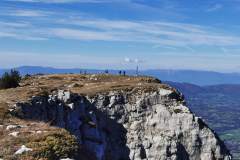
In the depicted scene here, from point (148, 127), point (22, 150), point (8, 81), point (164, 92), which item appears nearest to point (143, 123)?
point (148, 127)

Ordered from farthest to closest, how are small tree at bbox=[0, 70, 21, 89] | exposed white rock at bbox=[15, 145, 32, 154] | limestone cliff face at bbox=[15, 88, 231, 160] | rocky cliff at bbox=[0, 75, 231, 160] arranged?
limestone cliff face at bbox=[15, 88, 231, 160] < rocky cliff at bbox=[0, 75, 231, 160] < small tree at bbox=[0, 70, 21, 89] < exposed white rock at bbox=[15, 145, 32, 154]

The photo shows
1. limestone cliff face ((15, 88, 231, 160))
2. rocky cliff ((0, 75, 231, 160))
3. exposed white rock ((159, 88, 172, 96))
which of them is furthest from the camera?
exposed white rock ((159, 88, 172, 96))

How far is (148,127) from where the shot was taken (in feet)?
290

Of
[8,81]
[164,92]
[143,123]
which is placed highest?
[8,81]

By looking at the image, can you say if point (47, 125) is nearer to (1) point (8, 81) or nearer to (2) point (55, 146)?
(2) point (55, 146)

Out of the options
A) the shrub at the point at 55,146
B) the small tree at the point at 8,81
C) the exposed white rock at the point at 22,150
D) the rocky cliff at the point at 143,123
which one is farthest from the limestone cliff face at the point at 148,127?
the exposed white rock at the point at 22,150

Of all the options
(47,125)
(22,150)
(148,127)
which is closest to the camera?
(22,150)

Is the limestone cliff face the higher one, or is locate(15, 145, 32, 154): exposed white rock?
locate(15, 145, 32, 154): exposed white rock

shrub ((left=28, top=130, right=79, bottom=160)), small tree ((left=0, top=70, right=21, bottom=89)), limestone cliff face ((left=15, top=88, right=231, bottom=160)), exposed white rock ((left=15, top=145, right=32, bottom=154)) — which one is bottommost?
limestone cliff face ((left=15, top=88, right=231, bottom=160))

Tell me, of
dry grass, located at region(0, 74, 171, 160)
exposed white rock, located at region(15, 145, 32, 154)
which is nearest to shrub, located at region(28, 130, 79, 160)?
dry grass, located at region(0, 74, 171, 160)

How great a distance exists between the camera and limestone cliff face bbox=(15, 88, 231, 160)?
8462 cm

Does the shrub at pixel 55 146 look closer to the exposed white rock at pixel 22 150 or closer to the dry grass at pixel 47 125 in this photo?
the dry grass at pixel 47 125

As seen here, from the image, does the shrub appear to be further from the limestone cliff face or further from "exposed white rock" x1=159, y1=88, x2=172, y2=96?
"exposed white rock" x1=159, y1=88, x2=172, y2=96

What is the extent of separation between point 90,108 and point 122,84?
12.1 m
